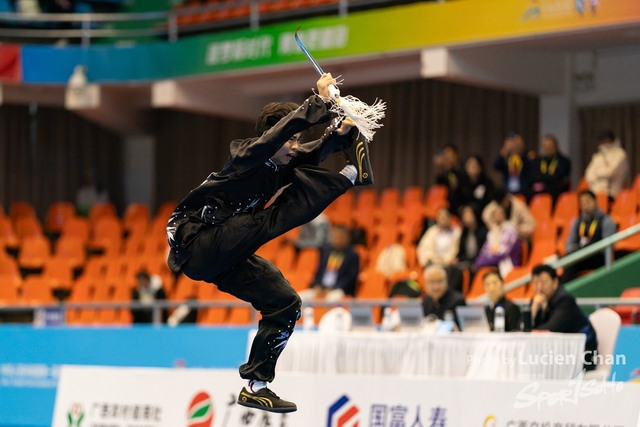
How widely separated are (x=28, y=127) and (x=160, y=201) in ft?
9.04

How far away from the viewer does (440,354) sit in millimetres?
6875

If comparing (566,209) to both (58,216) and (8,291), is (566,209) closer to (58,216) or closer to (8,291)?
(8,291)

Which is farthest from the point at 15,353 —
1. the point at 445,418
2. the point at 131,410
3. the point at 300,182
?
the point at 300,182

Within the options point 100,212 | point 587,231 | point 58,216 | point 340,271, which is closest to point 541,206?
point 587,231

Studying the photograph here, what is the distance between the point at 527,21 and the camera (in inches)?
460

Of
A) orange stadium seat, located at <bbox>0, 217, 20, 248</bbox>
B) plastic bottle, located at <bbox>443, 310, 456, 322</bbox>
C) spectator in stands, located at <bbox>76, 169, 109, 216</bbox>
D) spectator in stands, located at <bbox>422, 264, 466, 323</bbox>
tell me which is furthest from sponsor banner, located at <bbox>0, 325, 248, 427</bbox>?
spectator in stands, located at <bbox>76, 169, 109, 216</bbox>

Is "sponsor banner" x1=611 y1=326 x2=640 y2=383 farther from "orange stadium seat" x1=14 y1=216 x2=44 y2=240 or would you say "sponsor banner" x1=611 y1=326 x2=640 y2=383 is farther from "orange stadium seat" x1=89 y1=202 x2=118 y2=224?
"orange stadium seat" x1=89 y1=202 x2=118 y2=224

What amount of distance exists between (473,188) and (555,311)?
193 inches

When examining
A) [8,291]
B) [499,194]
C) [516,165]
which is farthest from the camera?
[8,291]

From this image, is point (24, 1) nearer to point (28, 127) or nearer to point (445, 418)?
point (28, 127)

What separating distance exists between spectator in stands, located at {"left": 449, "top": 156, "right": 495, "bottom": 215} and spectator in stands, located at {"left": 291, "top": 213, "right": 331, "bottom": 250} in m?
1.81

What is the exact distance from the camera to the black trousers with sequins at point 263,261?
16.8 feet

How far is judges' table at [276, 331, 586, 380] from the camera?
6441mm

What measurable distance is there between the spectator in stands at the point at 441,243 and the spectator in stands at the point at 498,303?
10.1 feet
